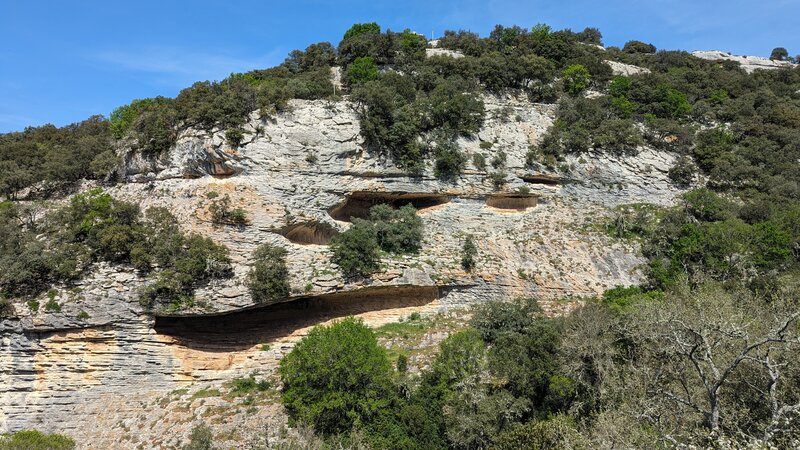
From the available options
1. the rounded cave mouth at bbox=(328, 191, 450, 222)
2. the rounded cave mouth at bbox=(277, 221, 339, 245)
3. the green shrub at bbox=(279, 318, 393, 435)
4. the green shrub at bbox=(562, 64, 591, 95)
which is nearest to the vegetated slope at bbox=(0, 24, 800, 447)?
the rounded cave mouth at bbox=(328, 191, 450, 222)

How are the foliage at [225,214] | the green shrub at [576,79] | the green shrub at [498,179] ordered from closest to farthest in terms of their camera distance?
1. the foliage at [225,214]
2. the green shrub at [498,179]
3. the green shrub at [576,79]

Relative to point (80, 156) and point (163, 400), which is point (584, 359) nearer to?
point (163, 400)

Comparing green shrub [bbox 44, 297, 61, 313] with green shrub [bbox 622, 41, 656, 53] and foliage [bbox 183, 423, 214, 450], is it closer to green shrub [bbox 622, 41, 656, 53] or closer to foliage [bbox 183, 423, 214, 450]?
foliage [bbox 183, 423, 214, 450]

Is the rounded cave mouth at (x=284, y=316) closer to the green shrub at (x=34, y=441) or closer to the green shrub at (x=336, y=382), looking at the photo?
the green shrub at (x=34, y=441)

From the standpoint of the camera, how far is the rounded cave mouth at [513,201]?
3509cm

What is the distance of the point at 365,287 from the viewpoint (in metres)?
28.3

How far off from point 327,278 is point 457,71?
2491cm

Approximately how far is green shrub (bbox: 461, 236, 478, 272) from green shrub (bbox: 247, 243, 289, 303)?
1083 centimetres

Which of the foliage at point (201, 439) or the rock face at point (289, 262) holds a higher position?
the rock face at point (289, 262)

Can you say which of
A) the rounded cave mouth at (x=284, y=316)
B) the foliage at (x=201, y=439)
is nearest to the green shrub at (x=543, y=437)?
the foliage at (x=201, y=439)

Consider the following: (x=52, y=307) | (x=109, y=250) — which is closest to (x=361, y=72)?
(x=109, y=250)

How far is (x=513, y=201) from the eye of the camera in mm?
35438

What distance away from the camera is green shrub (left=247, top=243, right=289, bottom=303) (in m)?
26.4

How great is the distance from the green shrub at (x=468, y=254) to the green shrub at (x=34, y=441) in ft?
71.6
